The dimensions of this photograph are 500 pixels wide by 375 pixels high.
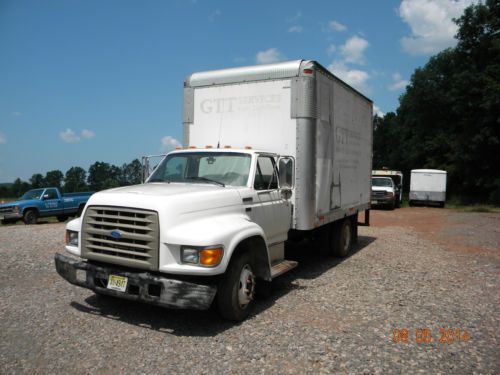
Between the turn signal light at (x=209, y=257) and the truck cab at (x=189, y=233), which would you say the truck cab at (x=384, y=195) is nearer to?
the truck cab at (x=189, y=233)

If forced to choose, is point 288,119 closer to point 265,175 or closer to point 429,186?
point 265,175

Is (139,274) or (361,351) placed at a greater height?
(139,274)

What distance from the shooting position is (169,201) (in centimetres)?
467

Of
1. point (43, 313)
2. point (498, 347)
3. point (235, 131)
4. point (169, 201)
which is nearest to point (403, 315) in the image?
point (498, 347)

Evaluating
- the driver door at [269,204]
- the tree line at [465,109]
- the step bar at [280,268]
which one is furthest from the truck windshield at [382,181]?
the step bar at [280,268]

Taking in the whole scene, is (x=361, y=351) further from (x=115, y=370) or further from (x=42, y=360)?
(x=42, y=360)

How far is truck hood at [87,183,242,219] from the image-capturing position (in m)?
4.65

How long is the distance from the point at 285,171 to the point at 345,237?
4317 millimetres

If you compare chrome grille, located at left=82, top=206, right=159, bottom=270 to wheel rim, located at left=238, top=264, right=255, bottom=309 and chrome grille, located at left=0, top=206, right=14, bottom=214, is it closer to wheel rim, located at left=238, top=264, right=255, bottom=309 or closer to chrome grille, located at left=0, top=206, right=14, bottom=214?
wheel rim, located at left=238, top=264, right=255, bottom=309

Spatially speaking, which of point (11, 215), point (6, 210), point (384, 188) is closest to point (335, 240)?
point (11, 215)

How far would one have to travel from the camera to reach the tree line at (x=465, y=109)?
108 ft

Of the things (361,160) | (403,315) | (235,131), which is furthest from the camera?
(361,160)

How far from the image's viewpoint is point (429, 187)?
2950cm

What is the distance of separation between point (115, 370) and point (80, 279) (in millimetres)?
1536
